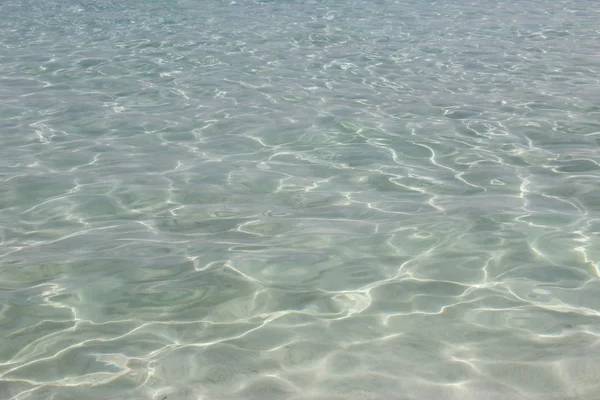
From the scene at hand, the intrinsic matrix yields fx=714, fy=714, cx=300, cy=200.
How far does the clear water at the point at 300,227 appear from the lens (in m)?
2.64

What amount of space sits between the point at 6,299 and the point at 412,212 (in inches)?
87.7

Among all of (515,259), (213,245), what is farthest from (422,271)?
(213,245)

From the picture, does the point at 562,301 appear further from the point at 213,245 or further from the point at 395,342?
the point at 213,245

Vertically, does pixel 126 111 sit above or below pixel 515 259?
below

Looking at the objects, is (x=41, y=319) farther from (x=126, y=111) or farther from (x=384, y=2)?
(x=384, y=2)

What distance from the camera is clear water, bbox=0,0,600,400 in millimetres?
2643

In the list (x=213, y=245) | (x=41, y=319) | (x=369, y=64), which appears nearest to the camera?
(x=41, y=319)

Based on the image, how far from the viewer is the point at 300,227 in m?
3.99

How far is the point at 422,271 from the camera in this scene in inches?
134

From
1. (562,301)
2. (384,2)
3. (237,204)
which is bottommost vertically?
(384,2)

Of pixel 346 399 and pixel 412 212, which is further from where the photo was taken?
pixel 412 212

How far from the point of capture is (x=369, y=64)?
8.66 meters

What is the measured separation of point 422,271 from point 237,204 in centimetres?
148

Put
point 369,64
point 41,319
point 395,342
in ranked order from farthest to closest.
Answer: point 369,64, point 41,319, point 395,342
